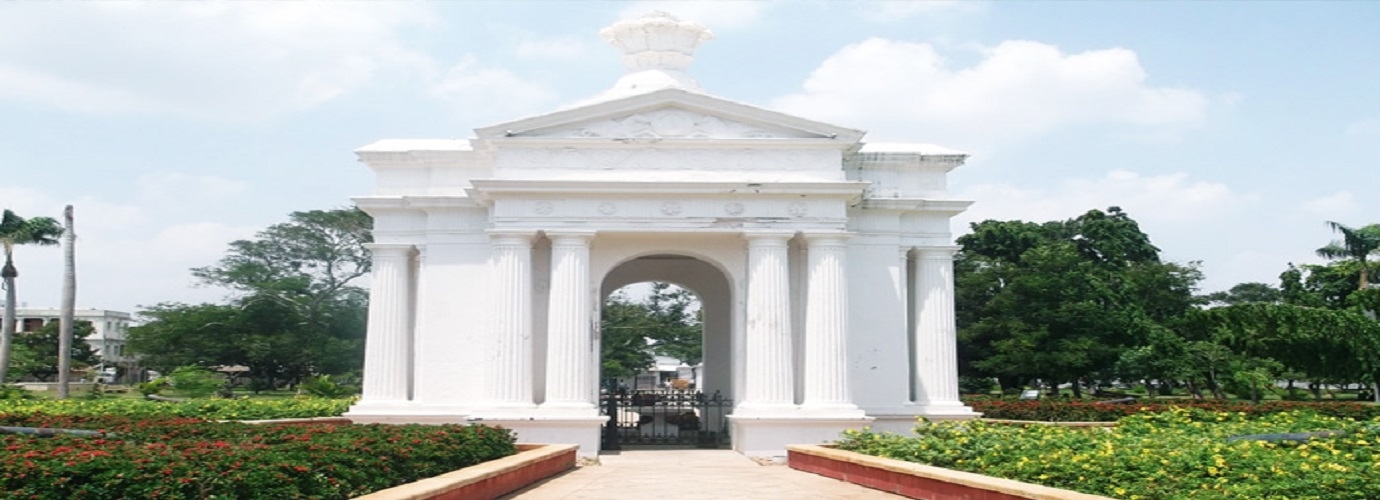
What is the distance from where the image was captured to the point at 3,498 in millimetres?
8453

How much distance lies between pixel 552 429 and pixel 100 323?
109821 mm

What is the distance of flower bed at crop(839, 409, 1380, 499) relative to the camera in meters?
10.3

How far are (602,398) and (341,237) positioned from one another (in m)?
39.0

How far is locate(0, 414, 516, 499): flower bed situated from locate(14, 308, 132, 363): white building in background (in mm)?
107425

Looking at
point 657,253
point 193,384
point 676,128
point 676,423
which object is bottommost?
point 676,423

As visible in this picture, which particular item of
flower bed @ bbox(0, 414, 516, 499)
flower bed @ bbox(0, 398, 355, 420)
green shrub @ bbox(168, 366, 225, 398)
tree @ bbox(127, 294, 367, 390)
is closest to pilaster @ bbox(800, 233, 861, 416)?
flower bed @ bbox(0, 414, 516, 499)

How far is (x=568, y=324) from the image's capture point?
73.3 feet

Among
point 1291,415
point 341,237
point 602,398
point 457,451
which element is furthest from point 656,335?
point 457,451

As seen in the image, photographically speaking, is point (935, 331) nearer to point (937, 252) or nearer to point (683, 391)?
point (937, 252)

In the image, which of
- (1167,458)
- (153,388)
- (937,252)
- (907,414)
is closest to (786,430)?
(907,414)

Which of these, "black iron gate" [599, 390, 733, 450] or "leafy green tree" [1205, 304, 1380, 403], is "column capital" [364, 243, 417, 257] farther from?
"leafy green tree" [1205, 304, 1380, 403]

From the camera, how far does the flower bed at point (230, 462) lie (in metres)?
9.00

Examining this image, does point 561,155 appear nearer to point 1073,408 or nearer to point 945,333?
point 945,333

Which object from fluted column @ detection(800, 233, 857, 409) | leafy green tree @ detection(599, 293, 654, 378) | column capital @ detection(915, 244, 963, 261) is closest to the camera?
fluted column @ detection(800, 233, 857, 409)
